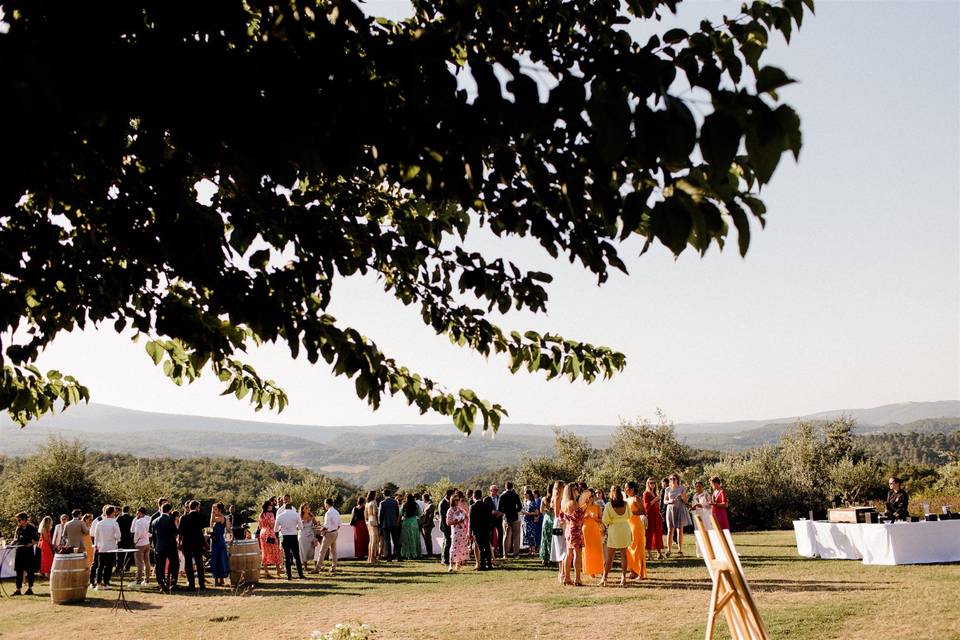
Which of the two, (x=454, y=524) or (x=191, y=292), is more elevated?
(x=191, y=292)

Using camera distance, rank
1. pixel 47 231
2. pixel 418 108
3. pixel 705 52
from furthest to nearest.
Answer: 1. pixel 47 231
2. pixel 418 108
3. pixel 705 52

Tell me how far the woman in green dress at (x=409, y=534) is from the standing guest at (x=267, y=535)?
12.7ft

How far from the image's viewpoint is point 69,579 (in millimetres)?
15344

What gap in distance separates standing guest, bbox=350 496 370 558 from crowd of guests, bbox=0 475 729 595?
0.03 meters

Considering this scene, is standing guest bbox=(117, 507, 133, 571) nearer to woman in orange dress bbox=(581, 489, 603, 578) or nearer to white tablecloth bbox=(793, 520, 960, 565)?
woman in orange dress bbox=(581, 489, 603, 578)

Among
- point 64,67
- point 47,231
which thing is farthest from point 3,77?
point 47,231

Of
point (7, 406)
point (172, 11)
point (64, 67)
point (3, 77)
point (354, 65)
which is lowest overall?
point (7, 406)

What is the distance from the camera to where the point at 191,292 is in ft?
18.4

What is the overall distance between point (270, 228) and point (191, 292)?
123 centimetres

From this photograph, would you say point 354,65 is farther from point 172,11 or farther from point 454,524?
point 454,524

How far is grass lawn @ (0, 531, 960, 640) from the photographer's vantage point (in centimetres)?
1031

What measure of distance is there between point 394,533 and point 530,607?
9.57 metres

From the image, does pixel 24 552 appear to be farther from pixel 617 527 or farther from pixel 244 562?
pixel 617 527

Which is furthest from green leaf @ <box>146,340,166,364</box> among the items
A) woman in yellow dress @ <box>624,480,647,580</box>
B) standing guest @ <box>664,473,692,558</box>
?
standing guest @ <box>664,473,692,558</box>
